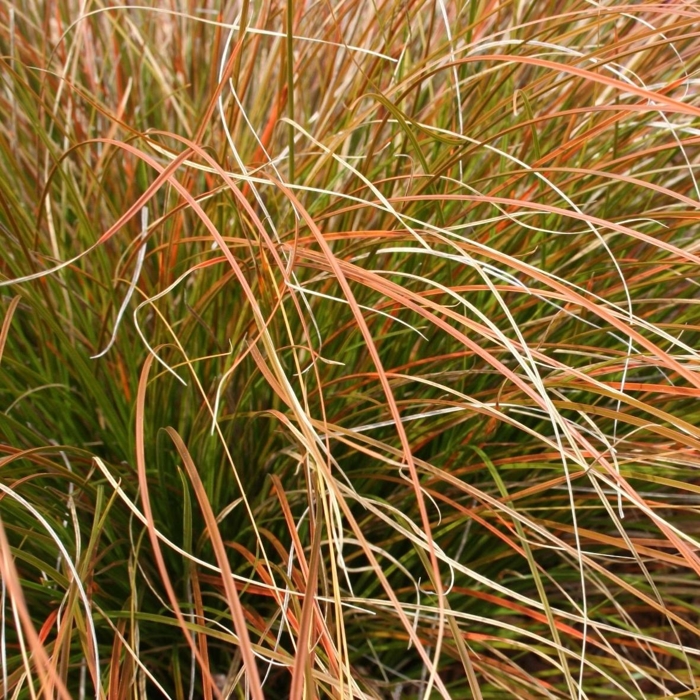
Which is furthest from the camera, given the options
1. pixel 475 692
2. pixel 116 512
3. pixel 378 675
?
pixel 378 675

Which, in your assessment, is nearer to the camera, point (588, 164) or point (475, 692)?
point (475, 692)

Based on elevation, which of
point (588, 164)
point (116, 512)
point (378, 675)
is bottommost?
point (378, 675)

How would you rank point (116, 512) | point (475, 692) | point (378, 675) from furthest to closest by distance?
point (378, 675) → point (116, 512) → point (475, 692)

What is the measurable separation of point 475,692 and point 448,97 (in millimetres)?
662

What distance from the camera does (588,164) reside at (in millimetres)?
910

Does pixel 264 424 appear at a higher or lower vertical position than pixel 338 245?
lower

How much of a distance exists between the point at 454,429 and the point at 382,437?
0.08m

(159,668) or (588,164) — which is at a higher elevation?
(588,164)

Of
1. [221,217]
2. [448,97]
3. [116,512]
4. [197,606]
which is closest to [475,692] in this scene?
[197,606]

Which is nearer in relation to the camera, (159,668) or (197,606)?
(197,606)

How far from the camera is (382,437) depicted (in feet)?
2.79

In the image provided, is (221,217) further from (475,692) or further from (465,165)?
(475,692)

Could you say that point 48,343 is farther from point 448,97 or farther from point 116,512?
point 448,97

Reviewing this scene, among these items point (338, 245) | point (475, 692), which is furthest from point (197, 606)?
point (338, 245)
